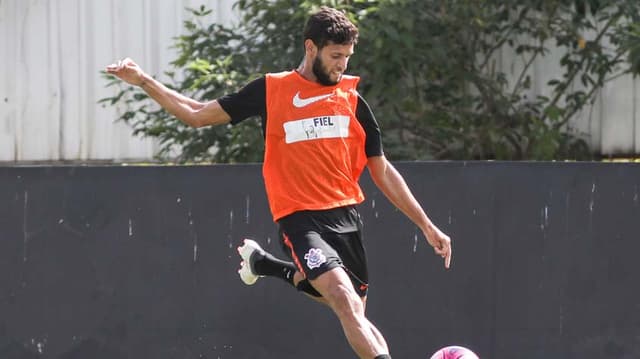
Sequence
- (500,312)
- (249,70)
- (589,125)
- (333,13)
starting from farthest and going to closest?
(589,125), (249,70), (500,312), (333,13)

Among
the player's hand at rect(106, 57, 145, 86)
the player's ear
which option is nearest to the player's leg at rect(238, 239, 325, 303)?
the player's ear

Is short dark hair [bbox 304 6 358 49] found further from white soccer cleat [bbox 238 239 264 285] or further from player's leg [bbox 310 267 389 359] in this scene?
white soccer cleat [bbox 238 239 264 285]

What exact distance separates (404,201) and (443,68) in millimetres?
3700

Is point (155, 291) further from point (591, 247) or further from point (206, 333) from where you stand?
point (591, 247)

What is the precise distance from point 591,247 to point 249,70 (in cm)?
315

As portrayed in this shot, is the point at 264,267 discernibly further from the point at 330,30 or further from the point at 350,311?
the point at 330,30

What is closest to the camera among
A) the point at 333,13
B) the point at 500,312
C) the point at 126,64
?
the point at 126,64

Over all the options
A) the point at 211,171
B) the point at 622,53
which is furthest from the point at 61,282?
the point at 622,53

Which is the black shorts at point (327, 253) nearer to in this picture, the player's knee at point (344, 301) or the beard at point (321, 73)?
the player's knee at point (344, 301)

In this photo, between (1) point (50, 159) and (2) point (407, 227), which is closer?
(2) point (407, 227)

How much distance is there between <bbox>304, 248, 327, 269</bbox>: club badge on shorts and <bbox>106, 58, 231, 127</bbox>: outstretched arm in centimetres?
76

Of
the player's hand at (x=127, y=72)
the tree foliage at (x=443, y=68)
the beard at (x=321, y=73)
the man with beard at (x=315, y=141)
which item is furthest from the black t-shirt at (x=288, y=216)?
the tree foliage at (x=443, y=68)

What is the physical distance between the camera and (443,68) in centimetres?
934

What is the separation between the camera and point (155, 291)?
278 inches
